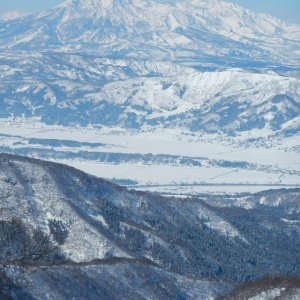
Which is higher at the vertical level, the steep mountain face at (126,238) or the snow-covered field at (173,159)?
the steep mountain face at (126,238)

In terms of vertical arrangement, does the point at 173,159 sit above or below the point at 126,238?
below

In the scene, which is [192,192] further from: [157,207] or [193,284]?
[193,284]

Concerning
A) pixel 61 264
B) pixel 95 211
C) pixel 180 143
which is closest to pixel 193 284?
pixel 61 264

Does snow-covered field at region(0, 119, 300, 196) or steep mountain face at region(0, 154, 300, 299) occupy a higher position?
steep mountain face at region(0, 154, 300, 299)

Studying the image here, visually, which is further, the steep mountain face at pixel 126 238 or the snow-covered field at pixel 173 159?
the snow-covered field at pixel 173 159

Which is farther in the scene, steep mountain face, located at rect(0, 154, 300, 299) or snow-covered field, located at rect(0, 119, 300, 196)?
snow-covered field, located at rect(0, 119, 300, 196)
